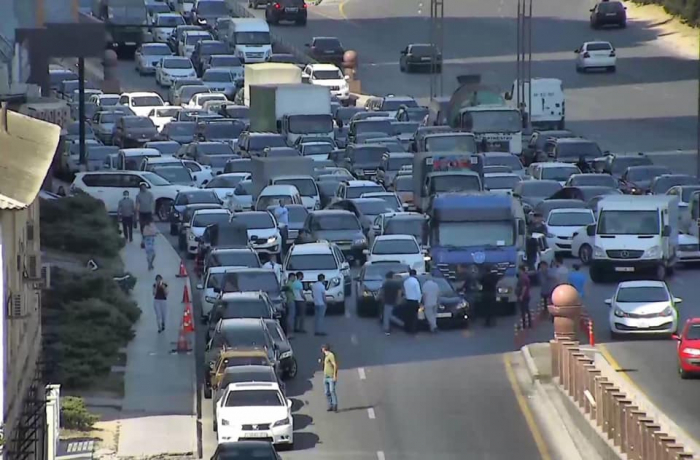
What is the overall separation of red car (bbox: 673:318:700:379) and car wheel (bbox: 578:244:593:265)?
498 inches

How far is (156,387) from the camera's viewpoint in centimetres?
3641

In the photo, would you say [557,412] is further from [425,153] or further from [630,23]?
[630,23]

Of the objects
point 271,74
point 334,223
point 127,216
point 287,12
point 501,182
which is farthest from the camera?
point 287,12

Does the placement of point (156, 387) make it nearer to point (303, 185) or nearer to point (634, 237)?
point (634, 237)

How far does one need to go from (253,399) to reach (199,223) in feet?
63.2

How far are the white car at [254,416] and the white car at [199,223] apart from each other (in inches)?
728

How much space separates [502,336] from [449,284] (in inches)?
77.6

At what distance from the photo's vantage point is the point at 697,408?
34250 millimetres

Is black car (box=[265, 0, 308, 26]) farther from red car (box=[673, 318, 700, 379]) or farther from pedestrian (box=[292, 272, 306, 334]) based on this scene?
red car (box=[673, 318, 700, 379])

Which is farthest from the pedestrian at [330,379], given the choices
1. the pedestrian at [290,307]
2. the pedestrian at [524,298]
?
the pedestrian at [524,298]

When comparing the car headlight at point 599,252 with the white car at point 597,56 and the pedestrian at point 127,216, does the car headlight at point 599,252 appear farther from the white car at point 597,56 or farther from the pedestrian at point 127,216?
the white car at point 597,56

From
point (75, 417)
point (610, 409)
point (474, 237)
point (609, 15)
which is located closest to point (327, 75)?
point (609, 15)

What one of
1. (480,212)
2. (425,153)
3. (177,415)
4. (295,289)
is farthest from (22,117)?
(425,153)

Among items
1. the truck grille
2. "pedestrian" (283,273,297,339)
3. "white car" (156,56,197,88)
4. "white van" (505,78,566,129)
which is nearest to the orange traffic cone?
"pedestrian" (283,273,297,339)
